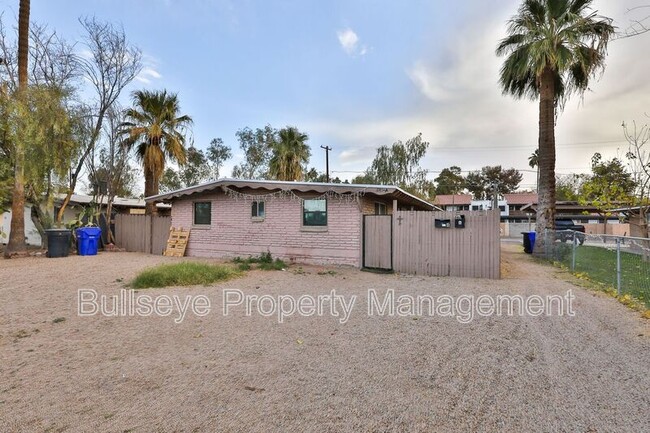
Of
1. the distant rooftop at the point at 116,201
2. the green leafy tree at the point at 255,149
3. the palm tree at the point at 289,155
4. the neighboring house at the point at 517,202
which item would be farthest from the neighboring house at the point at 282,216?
the neighboring house at the point at 517,202

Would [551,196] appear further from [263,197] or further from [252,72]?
[252,72]

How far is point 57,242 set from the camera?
12.0 m

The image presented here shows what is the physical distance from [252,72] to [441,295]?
13.0m

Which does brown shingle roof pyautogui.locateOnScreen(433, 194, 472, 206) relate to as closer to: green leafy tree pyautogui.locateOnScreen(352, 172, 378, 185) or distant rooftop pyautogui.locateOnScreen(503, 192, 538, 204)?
distant rooftop pyautogui.locateOnScreen(503, 192, 538, 204)

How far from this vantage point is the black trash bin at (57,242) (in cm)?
1195

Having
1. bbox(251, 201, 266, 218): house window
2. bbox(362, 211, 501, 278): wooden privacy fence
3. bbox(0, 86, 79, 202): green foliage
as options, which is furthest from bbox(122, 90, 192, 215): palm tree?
bbox(362, 211, 501, 278): wooden privacy fence

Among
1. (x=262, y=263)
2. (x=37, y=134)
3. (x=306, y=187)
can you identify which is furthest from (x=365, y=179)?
(x=37, y=134)

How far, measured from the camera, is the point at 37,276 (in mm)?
8328

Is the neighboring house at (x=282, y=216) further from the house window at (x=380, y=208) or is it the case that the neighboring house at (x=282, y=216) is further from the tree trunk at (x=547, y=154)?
the tree trunk at (x=547, y=154)

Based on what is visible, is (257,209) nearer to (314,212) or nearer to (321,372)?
(314,212)

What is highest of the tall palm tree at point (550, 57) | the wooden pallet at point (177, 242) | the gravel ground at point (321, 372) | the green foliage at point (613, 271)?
the tall palm tree at point (550, 57)

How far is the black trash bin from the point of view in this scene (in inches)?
471

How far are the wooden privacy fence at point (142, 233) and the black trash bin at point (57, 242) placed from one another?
290cm

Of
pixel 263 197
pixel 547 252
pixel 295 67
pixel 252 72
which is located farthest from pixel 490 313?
pixel 252 72
